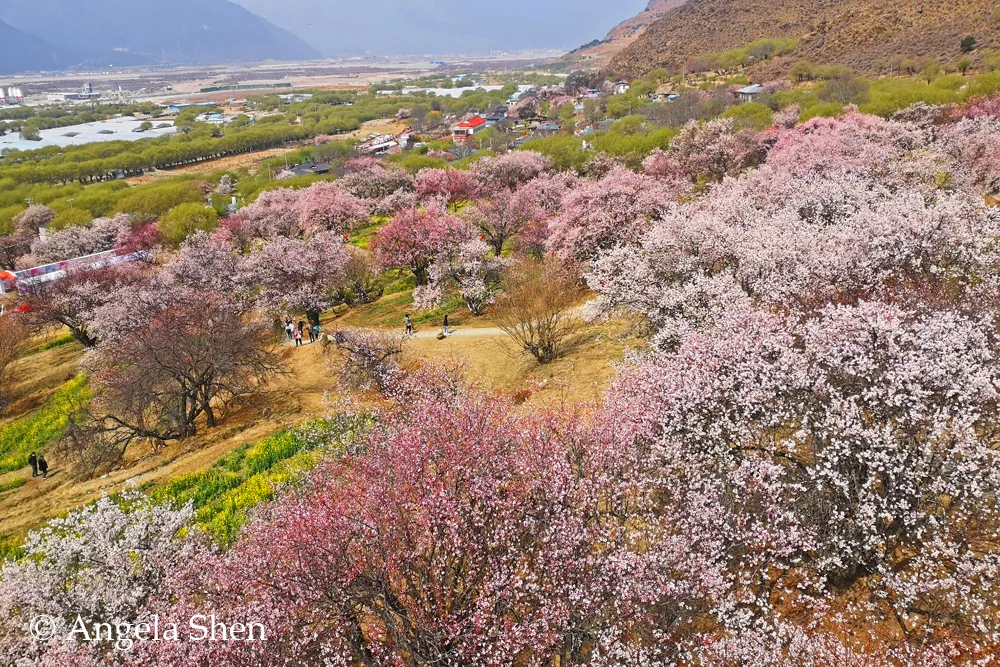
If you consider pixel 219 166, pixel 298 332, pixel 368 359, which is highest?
pixel 219 166

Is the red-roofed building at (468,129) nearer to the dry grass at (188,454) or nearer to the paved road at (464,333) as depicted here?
the paved road at (464,333)

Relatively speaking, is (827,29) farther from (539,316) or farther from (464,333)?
(539,316)

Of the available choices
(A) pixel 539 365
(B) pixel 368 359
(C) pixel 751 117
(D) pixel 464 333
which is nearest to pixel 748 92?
(C) pixel 751 117

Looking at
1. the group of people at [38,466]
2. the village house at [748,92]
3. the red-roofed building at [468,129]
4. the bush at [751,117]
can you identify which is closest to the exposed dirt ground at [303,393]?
the group of people at [38,466]

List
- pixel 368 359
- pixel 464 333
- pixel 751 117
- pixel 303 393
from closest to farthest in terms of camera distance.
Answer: pixel 368 359 < pixel 303 393 < pixel 464 333 < pixel 751 117

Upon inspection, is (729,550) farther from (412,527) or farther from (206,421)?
(206,421)

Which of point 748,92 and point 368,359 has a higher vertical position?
point 748,92

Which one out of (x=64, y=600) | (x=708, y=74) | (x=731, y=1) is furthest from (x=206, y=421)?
(x=731, y=1)

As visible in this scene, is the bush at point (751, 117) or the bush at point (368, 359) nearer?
the bush at point (368, 359)

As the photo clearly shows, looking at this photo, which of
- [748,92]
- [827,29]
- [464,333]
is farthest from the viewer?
[827,29]
